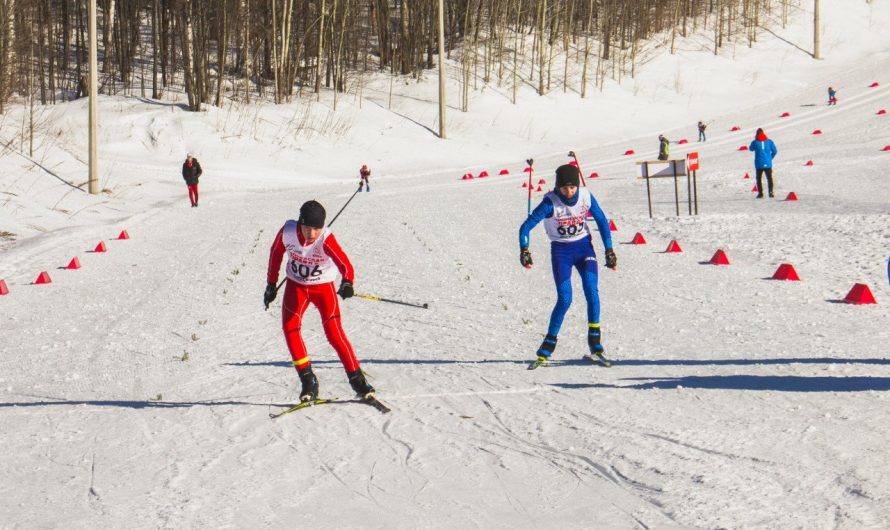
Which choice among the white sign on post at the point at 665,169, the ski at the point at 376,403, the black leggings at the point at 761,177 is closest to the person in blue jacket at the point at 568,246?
the ski at the point at 376,403

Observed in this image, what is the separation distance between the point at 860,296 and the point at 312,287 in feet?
24.7

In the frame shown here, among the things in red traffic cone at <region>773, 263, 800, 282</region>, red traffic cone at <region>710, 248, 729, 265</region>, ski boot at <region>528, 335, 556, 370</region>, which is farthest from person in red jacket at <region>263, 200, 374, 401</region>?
red traffic cone at <region>710, 248, 729, 265</region>

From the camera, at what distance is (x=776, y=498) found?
5453 mm

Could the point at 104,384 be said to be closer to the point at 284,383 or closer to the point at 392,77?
the point at 284,383

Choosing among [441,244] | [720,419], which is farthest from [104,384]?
[441,244]

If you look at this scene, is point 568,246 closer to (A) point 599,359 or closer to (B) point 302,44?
(A) point 599,359

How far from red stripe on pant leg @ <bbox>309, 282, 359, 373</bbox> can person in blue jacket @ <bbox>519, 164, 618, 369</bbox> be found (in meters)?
2.11

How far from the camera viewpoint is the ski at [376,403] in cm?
774

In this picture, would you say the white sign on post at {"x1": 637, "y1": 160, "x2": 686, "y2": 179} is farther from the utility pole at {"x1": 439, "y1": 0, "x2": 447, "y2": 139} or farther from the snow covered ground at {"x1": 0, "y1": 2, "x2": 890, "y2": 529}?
the utility pole at {"x1": 439, "y1": 0, "x2": 447, "y2": 139}

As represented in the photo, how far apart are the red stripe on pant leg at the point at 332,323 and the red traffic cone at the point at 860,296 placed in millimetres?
7201

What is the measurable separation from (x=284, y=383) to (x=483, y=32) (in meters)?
57.4

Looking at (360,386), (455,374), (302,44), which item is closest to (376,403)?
(360,386)

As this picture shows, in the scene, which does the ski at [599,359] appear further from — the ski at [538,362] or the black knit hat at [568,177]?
the black knit hat at [568,177]

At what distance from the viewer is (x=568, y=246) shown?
952 cm
